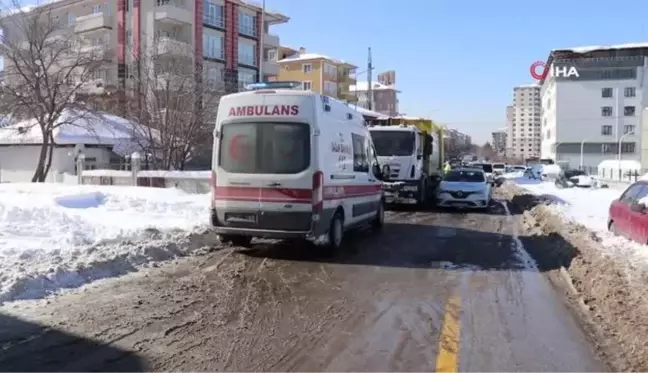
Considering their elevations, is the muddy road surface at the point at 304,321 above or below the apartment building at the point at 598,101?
below

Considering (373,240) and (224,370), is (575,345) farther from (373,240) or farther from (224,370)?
(373,240)

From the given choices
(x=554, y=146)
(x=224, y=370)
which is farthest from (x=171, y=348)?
(x=554, y=146)

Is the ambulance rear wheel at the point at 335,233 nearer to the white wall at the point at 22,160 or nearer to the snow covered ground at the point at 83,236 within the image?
the snow covered ground at the point at 83,236

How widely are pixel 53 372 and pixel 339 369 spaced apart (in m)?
2.26

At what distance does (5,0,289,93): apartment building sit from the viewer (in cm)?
5222

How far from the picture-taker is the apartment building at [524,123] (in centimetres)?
16575

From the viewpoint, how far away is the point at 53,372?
4609mm

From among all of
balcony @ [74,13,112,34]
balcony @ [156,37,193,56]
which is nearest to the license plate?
balcony @ [156,37,193,56]

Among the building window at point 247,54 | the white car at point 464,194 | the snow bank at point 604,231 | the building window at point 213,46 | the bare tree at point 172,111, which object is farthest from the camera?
the building window at point 247,54

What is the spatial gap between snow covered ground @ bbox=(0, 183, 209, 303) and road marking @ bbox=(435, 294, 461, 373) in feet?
15.1

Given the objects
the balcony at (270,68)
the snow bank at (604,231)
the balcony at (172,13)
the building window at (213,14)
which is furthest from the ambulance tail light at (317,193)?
the balcony at (270,68)

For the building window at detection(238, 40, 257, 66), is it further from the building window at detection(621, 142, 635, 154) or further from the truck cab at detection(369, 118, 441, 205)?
the building window at detection(621, 142, 635, 154)

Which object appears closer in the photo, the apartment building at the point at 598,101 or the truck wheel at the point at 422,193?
the truck wheel at the point at 422,193

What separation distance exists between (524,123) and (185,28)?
13746cm
